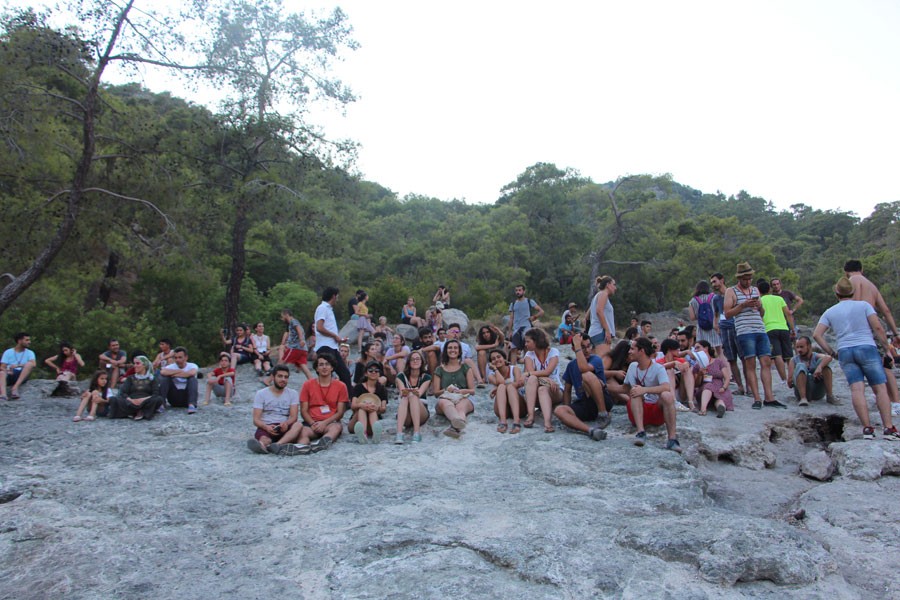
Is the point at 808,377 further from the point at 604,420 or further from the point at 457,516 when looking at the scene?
the point at 457,516

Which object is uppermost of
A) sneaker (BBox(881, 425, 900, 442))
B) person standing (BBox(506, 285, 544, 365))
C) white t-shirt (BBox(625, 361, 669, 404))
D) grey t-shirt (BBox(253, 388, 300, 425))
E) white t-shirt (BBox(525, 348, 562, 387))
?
person standing (BBox(506, 285, 544, 365))

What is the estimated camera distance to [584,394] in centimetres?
623

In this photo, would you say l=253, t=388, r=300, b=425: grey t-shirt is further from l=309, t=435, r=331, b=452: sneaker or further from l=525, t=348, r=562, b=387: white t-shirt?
l=525, t=348, r=562, b=387: white t-shirt

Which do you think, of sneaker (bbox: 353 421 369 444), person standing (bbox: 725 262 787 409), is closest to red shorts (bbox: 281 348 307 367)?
sneaker (bbox: 353 421 369 444)

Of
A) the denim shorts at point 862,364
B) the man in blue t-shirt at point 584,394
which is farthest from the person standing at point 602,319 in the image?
the denim shorts at point 862,364

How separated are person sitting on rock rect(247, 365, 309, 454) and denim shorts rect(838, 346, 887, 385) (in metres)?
5.25

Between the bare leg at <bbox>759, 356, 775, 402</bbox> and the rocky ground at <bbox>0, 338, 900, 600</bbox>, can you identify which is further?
the bare leg at <bbox>759, 356, 775, 402</bbox>

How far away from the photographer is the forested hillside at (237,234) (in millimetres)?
9992

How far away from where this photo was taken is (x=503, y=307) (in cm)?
1989

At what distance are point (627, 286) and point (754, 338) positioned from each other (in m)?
16.8

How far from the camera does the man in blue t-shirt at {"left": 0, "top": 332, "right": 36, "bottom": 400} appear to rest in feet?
27.7

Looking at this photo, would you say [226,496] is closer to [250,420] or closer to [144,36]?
[250,420]

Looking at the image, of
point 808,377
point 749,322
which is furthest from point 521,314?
point 808,377

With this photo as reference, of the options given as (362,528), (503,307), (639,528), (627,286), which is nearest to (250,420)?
(362,528)
